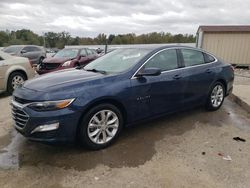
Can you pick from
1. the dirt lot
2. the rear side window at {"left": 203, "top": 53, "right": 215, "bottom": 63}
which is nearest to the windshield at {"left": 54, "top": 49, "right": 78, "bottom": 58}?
the dirt lot

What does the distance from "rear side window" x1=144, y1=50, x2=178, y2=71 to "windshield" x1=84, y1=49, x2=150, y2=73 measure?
0.19 metres

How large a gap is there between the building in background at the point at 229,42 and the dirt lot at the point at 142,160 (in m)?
12.4

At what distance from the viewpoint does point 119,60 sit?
15.4 feet

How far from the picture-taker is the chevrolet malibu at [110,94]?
3471 millimetres

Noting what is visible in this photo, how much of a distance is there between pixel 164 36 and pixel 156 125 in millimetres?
54879

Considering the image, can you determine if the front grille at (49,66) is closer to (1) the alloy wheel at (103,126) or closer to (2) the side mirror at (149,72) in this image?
(2) the side mirror at (149,72)

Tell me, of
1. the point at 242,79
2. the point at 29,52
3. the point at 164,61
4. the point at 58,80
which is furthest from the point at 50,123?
the point at 29,52

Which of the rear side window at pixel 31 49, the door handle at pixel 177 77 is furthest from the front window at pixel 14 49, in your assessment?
the door handle at pixel 177 77

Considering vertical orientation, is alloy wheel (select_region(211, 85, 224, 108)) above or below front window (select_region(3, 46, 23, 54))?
below

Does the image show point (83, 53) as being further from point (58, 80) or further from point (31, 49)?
point (58, 80)

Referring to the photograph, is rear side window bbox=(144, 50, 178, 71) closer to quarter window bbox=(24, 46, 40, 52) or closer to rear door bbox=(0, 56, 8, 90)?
rear door bbox=(0, 56, 8, 90)

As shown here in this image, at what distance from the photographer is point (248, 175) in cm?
331

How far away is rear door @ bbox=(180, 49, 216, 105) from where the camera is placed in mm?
5035

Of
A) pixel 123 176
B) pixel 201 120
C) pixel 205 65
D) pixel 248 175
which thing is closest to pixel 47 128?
pixel 123 176
